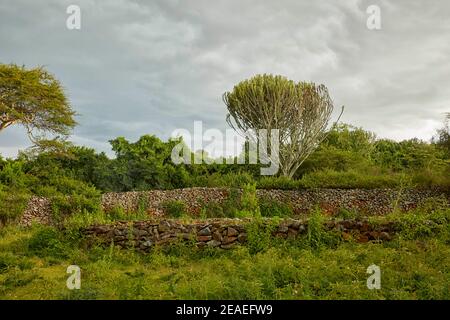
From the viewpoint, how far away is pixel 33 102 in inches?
805

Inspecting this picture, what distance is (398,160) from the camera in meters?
31.3

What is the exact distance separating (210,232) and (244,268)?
7.01 feet

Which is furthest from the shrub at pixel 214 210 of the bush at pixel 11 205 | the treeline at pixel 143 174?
the bush at pixel 11 205

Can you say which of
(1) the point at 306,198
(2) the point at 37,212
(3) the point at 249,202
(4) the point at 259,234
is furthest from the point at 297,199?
(2) the point at 37,212

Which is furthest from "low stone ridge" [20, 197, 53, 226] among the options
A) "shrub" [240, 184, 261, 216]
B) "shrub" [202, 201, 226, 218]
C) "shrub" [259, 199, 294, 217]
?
"shrub" [259, 199, 294, 217]

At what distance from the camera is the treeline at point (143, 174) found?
15875mm

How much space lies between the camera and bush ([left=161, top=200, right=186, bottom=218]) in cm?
1459

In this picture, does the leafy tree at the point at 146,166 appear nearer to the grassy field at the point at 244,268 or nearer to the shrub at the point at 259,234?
the grassy field at the point at 244,268

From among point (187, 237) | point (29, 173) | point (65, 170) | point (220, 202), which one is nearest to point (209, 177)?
point (220, 202)

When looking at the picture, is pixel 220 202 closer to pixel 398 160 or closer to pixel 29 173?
pixel 29 173

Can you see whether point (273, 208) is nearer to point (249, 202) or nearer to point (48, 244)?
point (249, 202)
